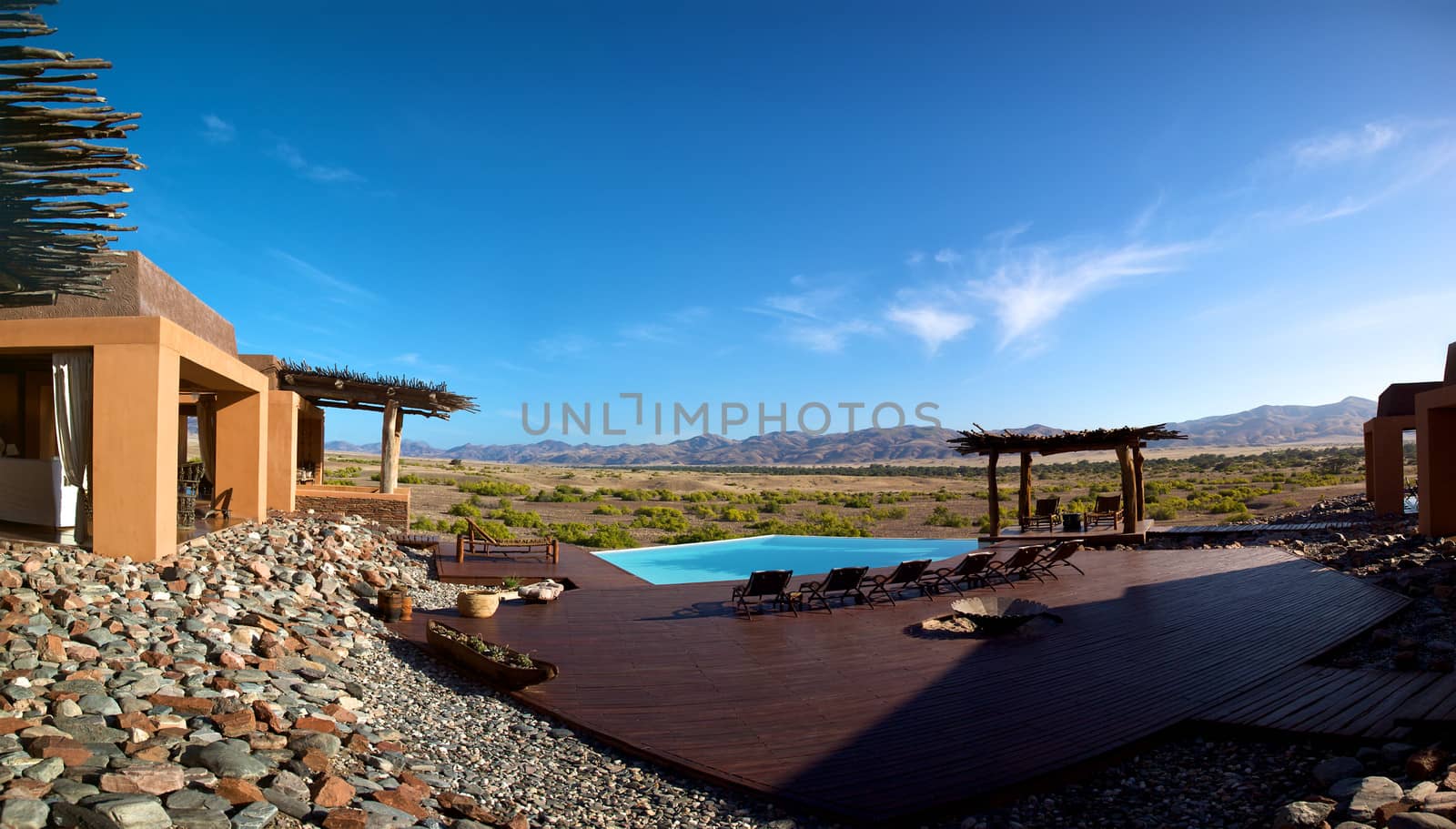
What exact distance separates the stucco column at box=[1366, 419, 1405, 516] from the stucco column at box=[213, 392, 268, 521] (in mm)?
24552

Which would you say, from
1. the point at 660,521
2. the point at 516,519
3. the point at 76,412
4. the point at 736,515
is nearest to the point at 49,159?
the point at 76,412

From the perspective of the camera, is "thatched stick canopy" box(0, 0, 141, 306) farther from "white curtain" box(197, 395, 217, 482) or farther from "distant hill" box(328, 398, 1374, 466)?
"distant hill" box(328, 398, 1374, 466)

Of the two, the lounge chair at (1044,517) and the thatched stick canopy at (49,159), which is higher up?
the thatched stick canopy at (49,159)

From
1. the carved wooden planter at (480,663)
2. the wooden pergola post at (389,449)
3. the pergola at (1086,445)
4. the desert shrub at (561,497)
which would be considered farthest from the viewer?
the desert shrub at (561,497)

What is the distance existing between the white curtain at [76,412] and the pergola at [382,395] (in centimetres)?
656

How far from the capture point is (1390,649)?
761 cm

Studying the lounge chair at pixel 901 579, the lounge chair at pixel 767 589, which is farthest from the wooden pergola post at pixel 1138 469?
the lounge chair at pixel 767 589

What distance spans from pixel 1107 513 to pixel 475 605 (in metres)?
15.2

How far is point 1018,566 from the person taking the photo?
11703mm

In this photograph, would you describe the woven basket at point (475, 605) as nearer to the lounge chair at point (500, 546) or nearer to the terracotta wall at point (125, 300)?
the lounge chair at point (500, 546)

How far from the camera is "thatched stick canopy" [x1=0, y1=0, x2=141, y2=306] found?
13.6 feet

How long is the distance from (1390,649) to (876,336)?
48.3 meters

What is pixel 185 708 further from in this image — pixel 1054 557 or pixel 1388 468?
pixel 1388 468

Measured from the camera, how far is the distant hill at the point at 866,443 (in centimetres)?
12581
